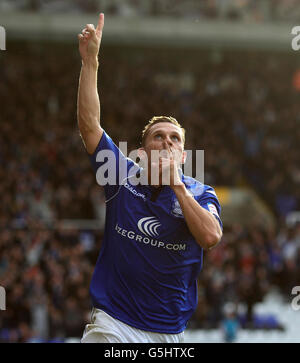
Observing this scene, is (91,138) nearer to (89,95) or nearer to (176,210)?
(89,95)

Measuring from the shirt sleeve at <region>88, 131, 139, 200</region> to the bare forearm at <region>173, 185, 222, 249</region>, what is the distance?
2.04ft

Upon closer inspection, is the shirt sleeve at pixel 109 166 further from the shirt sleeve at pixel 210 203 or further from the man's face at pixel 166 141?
the shirt sleeve at pixel 210 203

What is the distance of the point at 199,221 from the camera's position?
3.41 m

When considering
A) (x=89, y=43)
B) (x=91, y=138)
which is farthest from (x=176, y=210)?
(x=89, y=43)

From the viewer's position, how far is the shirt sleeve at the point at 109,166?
3.84 m

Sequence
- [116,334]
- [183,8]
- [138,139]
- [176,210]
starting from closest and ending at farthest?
[116,334] → [176,210] → [138,139] → [183,8]

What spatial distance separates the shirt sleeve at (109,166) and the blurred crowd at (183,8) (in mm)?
17544

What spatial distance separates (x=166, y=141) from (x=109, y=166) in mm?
424

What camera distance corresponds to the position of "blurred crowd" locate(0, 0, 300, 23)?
2061cm

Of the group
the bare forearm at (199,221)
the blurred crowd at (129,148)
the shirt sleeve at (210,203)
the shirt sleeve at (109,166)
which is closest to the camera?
the bare forearm at (199,221)

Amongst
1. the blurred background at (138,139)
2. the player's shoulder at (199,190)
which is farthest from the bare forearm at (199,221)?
the blurred background at (138,139)

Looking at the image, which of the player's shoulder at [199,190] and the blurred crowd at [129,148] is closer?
the player's shoulder at [199,190]

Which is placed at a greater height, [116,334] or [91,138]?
[91,138]

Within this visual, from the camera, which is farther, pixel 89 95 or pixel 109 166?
pixel 109 166
